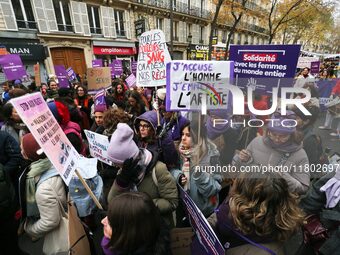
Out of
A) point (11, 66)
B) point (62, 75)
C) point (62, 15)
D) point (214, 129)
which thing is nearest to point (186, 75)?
point (214, 129)

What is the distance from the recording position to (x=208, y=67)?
2.03m

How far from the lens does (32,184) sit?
1775mm

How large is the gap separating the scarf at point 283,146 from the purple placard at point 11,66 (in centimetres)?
822

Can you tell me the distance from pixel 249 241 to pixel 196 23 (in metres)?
28.4

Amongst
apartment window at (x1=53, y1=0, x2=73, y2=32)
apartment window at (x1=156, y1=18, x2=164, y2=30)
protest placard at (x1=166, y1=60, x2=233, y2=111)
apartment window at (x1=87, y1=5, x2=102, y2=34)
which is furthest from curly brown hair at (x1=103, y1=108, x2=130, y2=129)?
apartment window at (x1=156, y1=18, x2=164, y2=30)

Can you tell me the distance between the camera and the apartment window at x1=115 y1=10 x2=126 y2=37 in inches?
723

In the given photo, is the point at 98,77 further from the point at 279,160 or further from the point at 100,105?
the point at 279,160

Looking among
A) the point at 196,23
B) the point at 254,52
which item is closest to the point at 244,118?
the point at 254,52

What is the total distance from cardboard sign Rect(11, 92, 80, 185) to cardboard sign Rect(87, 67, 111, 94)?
14.5ft

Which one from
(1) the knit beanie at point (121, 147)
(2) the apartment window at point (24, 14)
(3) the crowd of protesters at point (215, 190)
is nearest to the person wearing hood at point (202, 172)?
(3) the crowd of protesters at point (215, 190)

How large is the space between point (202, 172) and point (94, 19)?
61.5 ft

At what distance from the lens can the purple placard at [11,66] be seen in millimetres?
6664

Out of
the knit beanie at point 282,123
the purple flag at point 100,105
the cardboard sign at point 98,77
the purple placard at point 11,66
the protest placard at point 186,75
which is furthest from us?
the purple placard at point 11,66

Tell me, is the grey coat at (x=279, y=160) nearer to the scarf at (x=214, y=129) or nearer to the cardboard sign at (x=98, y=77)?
the scarf at (x=214, y=129)
